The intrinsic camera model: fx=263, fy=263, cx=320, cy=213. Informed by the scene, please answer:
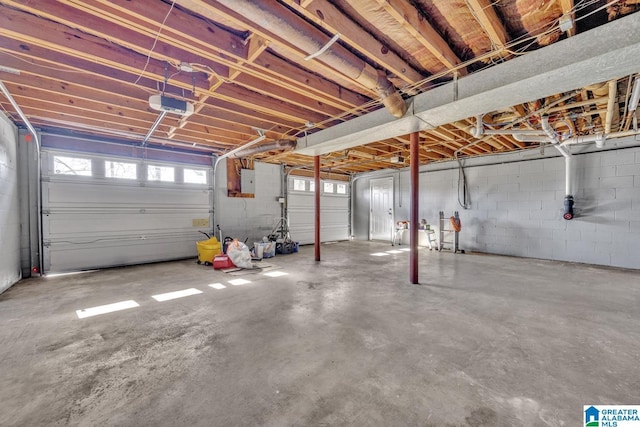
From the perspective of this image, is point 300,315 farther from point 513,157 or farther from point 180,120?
point 513,157

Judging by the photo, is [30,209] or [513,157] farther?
[513,157]

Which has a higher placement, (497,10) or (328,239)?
(497,10)

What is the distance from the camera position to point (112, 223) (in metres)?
5.44

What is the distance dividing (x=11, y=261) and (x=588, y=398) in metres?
6.90

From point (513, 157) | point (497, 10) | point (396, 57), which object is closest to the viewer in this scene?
point (497, 10)

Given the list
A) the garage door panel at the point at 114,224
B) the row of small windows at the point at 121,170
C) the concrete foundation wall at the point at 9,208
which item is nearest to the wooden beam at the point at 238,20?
the concrete foundation wall at the point at 9,208

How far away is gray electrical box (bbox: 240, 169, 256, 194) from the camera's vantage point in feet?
24.0

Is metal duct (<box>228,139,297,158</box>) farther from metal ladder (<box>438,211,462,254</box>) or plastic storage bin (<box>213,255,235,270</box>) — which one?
metal ladder (<box>438,211,462,254</box>)

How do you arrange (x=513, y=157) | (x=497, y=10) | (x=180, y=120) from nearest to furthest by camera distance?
1. (x=497, y=10)
2. (x=180, y=120)
3. (x=513, y=157)

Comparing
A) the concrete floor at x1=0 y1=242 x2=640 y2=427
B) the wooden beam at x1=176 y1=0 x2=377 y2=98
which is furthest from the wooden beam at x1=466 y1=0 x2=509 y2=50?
the concrete floor at x1=0 y1=242 x2=640 y2=427

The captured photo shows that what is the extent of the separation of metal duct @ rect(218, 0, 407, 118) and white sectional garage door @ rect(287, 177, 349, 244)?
18.4ft

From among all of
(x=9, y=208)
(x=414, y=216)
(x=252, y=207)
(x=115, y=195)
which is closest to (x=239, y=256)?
(x=252, y=207)

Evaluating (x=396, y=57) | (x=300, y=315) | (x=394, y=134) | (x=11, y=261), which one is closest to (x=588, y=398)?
(x=300, y=315)

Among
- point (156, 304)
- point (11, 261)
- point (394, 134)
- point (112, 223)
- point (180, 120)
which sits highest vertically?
point (180, 120)
